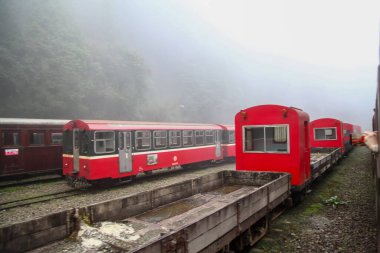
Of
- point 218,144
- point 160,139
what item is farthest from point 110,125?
point 218,144

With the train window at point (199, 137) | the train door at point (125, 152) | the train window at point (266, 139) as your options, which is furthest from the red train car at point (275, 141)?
the train window at point (199, 137)

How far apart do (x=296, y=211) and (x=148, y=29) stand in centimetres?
8108

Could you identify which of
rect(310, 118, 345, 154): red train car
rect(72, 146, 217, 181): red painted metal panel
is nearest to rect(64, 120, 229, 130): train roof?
rect(72, 146, 217, 181): red painted metal panel

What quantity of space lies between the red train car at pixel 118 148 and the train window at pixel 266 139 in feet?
20.1

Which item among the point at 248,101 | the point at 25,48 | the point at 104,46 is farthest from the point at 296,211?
the point at 248,101

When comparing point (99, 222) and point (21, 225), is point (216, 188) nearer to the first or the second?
point (99, 222)

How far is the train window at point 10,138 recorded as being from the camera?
43.6ft

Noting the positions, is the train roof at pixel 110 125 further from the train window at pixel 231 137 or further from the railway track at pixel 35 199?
the train window at pixel 231 137

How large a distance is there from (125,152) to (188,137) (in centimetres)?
520

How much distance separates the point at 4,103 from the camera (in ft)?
87.8

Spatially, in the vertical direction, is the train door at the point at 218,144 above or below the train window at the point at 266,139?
below

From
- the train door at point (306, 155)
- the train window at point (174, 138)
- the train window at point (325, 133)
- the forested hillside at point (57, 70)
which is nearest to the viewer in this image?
the train door at point (306, 155)

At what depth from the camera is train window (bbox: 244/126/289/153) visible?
889cm

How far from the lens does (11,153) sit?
1347 centimetres
